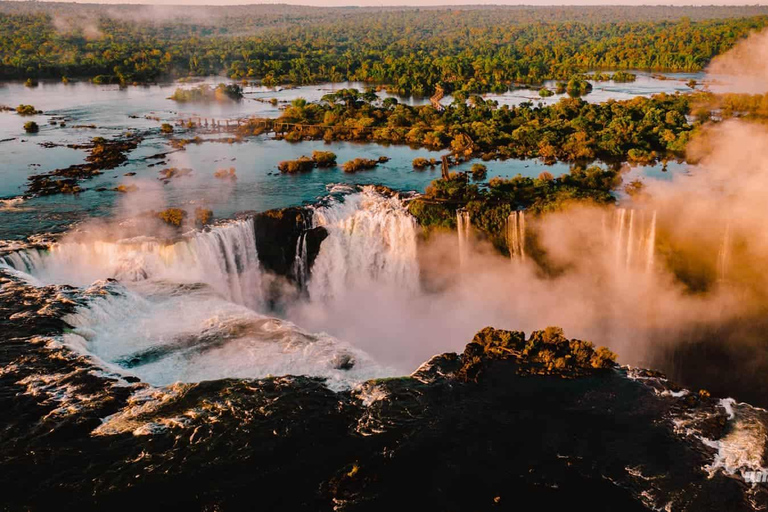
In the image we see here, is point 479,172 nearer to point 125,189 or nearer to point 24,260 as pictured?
point 125,189

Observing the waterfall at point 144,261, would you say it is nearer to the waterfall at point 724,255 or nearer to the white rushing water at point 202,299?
the white rushing water at point 202,299

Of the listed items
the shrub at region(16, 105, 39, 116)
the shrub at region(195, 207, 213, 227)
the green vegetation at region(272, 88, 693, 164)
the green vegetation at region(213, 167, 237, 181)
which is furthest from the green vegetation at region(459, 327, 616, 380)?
the shrub at region(16, 105, 39, 116)

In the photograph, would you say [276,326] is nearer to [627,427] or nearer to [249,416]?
[249,416]

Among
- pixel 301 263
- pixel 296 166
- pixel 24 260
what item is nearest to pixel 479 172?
pixel 296 166

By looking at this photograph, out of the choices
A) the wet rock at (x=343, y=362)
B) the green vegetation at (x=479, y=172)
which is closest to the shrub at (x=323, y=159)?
the green vegetation at (x=479, y=172)

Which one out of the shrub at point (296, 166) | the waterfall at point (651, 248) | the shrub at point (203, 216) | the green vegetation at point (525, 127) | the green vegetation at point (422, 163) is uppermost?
the green vegetation at point (525, 127)

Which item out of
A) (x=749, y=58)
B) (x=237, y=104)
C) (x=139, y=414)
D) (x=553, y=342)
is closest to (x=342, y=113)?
(x=237, y=104)
